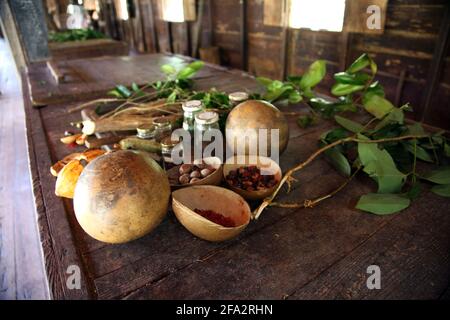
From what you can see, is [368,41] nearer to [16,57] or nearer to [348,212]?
[348,212]

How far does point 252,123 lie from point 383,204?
467 millimetres

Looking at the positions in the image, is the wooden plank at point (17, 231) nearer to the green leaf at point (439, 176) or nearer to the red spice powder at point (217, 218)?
the red spice powder at point (217, 218)

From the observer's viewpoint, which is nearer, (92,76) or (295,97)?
(295,97)

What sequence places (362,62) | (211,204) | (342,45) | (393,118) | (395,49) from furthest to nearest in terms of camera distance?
(342,45)
(395,49)
(362,62)
(393,118)
(211,204)

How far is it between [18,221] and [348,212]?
7.86 feet

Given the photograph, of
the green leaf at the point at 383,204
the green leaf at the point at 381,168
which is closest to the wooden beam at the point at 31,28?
the green leaf at the point at 381,168

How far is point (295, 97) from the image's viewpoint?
5.39ft

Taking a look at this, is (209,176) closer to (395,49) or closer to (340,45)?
(395,49)

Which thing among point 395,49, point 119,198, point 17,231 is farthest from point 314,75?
point 17,231

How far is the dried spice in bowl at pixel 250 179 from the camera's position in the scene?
0.93m

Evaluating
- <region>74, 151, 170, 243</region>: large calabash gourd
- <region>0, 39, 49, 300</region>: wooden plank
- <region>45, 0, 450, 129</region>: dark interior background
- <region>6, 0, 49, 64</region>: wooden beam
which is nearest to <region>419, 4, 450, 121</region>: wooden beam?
<region>45, 0, 450, 129</region>: dark interior background

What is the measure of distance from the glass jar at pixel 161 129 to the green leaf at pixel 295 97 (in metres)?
0.74
